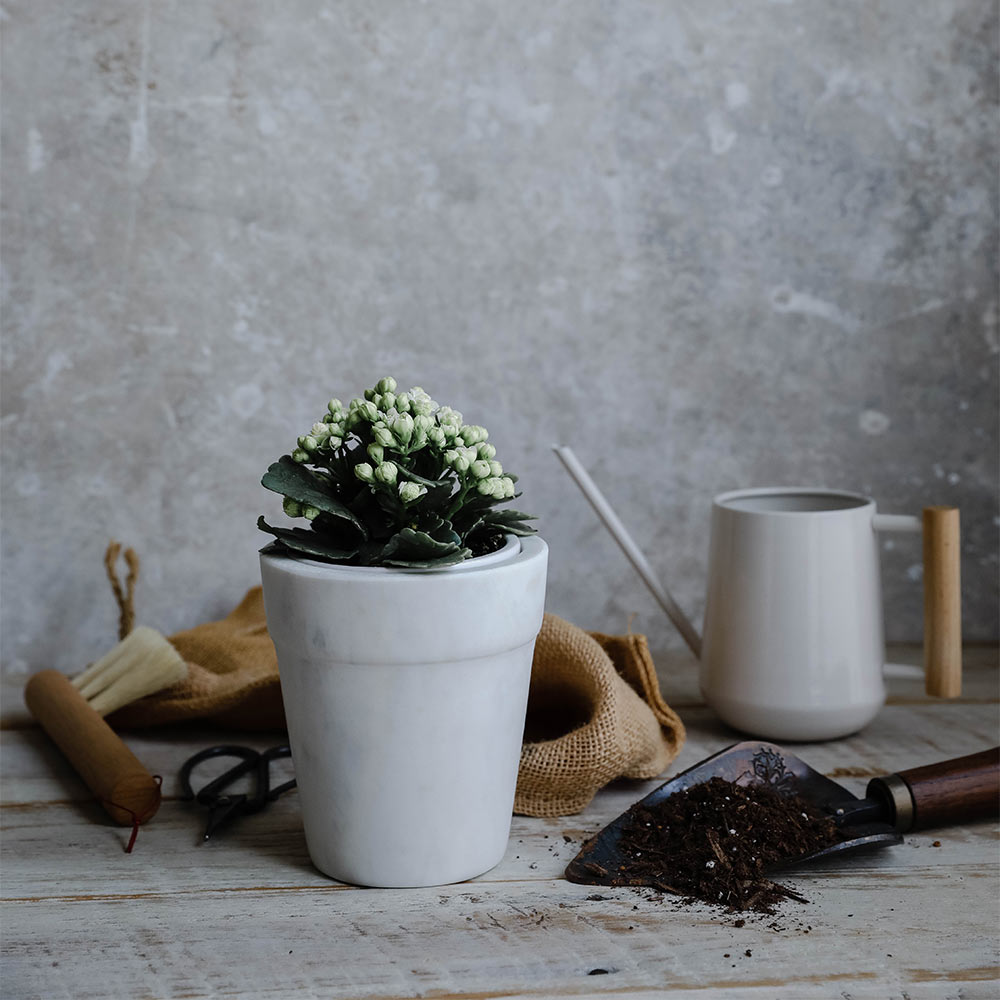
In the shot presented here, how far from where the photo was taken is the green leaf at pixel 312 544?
64 cm

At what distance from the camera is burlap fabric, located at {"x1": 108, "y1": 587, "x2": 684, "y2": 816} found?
2.53 ft

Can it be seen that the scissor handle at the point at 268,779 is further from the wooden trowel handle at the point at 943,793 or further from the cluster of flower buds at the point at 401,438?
the wooden trowel handle at the point at 943,793

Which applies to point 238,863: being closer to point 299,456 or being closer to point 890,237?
point 299,456

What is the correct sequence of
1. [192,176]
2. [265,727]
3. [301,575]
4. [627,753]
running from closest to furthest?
[301,575] < [627,753] < [265,727] < [192,176]

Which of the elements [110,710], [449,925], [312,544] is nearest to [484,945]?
[449,925]

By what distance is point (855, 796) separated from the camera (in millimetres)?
757

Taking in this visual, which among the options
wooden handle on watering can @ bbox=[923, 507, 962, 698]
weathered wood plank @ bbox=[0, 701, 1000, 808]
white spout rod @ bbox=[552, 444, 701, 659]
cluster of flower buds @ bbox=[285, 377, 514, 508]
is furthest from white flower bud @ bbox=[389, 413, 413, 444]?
wooden handle on watering can @ bbox=[923, 507, 962, 698]

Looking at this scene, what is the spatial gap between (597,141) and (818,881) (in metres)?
0.72

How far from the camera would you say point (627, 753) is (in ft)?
2.56

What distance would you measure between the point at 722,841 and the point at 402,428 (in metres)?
0.31

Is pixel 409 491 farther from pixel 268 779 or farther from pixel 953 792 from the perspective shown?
pixel 953 792

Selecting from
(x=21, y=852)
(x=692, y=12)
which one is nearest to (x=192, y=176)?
(x=692, y=12)

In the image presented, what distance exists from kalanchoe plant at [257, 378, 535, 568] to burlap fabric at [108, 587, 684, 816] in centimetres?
18

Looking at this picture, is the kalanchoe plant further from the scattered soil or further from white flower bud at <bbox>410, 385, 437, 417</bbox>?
the scattered soil
